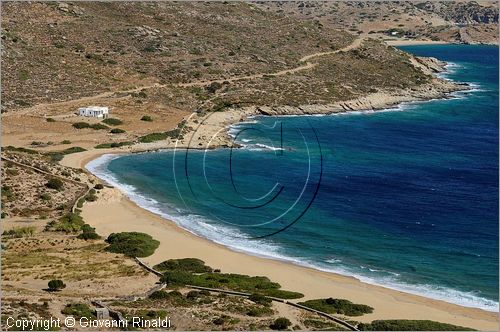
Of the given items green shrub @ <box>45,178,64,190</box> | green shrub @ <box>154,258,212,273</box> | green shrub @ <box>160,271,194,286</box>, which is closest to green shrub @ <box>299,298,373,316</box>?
green shrub @ <box>160,271,194,286</box>

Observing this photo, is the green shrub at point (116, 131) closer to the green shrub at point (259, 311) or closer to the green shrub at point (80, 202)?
the green shrub at point (80, 202)

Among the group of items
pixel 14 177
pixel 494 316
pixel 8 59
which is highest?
pixel 8 59

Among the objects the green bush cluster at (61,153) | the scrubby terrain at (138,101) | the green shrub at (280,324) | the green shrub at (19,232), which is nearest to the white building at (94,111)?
the scrubby terrain at (138,101)

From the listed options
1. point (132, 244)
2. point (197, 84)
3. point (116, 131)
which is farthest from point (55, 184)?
point (197, 84)

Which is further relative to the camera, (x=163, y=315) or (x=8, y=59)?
(x=8, y=59)

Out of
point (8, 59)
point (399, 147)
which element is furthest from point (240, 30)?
point (399, 147)

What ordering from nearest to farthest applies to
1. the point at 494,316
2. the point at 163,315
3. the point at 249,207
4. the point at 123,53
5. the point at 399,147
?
1. the point at 163,315
2. the point at 494,316
3. the point at 249,207
4. the point at 399,147
5. the point at 123,53

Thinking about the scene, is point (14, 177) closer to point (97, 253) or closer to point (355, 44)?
point (97, 253)
